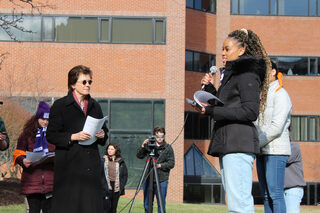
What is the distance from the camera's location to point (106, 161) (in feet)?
39.7

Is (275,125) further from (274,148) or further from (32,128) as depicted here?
(32,128)

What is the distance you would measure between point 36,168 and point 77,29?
20141mm

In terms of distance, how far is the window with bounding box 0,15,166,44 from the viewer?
26.8 m

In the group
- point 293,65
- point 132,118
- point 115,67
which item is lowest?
point 132,118

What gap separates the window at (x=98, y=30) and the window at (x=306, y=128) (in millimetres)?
10644

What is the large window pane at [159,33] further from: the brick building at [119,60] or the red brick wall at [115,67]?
the red brick wall at [115,67]

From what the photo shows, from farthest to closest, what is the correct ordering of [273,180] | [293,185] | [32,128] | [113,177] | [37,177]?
[113,177], [32,128], [37,177], [293,185], [273,180]

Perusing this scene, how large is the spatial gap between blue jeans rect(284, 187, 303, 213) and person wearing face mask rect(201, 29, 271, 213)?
2.57 meters

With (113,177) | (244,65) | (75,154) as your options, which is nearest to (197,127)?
(113,177)

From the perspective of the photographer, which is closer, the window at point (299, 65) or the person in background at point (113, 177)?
the person in background at point (113, 177)

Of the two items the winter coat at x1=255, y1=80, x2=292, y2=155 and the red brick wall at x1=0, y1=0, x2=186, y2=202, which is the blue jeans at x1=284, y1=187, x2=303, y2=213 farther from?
the red brick wall at x1=0, y1=0, x2=186, y2=202

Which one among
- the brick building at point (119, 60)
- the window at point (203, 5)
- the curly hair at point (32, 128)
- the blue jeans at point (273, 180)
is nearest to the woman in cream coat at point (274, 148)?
the blue jeans at point (273, 180)

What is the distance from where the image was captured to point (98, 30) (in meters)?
26.8

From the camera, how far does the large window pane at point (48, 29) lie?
26.8 meters
